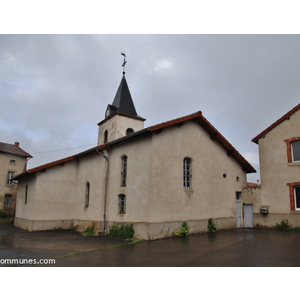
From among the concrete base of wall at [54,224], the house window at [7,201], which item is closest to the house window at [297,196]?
the concrete base of wall at [54,224]

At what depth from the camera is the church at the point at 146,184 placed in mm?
12578

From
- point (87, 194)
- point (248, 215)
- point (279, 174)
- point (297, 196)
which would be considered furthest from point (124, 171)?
point (297, 196)

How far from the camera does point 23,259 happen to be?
26.5 ft

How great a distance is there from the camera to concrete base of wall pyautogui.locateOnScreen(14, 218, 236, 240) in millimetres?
11961

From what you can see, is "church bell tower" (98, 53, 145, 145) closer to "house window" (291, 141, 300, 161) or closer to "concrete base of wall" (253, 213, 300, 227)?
"concrete base of wall" (253, 213, 300, 227)

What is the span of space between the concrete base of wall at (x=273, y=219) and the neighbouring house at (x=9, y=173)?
27613 mm

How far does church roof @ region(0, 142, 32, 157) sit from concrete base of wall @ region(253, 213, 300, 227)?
94.4 ft

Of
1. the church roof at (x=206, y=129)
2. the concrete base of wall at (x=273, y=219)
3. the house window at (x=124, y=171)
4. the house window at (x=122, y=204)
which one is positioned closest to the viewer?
the church roof at (x=206, y=129)

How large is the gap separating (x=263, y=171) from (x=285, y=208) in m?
2.70

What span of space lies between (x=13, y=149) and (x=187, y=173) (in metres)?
27.3

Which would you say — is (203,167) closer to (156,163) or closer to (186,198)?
(186,198)

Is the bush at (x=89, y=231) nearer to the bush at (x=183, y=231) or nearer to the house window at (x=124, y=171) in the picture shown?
the house window at (x=124, y=171)

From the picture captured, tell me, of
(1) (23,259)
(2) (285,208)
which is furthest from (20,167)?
(2) (285,208)

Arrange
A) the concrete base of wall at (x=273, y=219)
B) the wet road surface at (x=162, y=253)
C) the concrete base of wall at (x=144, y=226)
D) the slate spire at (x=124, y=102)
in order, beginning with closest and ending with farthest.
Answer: the wet road surface at (x=162, y=253)
the concrete base of wall at (x=144, y=226)
the concrete base of wall at (x=273, y=219)
the slate spire at (x=124, y=102)
